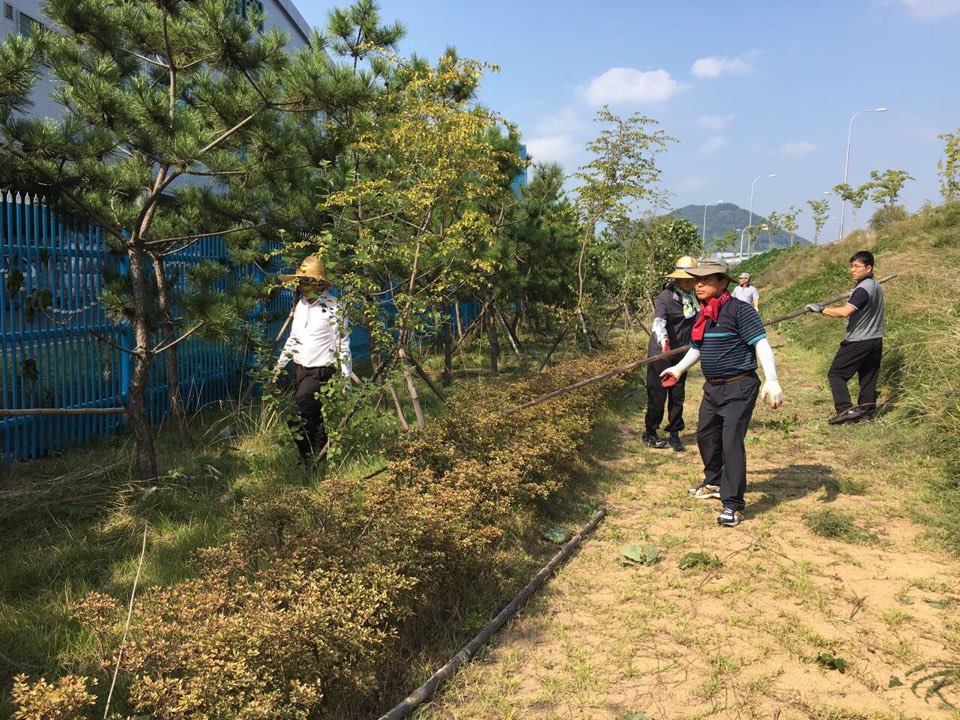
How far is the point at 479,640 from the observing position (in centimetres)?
260

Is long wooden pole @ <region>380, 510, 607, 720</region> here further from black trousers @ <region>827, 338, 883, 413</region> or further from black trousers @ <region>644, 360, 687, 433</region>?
black trousers @ <region>827, 338, 883, 413</region>

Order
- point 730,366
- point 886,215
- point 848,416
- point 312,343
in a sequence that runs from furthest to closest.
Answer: point 886,215 < point 848,416 < point 312,343 < point 730,366

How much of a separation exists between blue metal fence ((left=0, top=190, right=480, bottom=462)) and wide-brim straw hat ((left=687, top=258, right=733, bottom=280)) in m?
3.60

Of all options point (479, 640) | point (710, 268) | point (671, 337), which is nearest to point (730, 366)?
point (710, 268)

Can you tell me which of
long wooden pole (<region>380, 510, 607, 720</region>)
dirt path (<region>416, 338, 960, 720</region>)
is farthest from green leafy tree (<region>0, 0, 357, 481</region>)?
dirt path (<region>416, 338, 960, 720</region>)

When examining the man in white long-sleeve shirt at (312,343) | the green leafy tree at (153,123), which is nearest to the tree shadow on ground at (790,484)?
the man in white long-sleeve shirt at (312,343)

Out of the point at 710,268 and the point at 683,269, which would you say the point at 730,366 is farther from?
the point at 683,269

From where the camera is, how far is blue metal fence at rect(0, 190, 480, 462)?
14.7 ft

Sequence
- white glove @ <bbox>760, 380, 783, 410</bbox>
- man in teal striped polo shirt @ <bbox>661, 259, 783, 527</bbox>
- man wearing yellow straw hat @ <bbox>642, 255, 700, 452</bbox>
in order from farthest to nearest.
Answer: man wearing yellow straw hat @ <bbox>642, 255, 700, 452</bbox> < man in teal striped polo shirt @ <bbox>661, 259, 783, 527</bbox> < white glove @ <bbox>760, 380, 783, 410</bbox>

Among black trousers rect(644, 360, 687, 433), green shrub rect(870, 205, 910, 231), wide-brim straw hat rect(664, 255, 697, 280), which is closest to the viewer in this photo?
wide-brim straw hat rect(664, 255, 697, 280)

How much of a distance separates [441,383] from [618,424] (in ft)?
Result: 8.84

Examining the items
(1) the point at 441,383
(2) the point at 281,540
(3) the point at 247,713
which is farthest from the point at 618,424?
(3) the point at 247,713

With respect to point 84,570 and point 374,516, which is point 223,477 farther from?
point 374,516

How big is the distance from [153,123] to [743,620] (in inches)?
156
